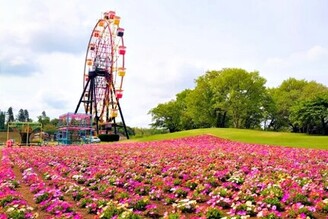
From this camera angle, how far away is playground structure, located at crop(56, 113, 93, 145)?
5804 centimetres

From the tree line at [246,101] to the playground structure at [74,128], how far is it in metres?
24.4

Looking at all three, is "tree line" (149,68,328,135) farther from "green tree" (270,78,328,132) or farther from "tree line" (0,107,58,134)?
"tree line" (0,107,58,134)

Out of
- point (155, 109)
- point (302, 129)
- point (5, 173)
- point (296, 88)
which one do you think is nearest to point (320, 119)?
point (302, 129)

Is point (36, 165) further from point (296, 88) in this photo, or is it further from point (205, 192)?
point (296, 88)

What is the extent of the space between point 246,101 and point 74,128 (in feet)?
99.4

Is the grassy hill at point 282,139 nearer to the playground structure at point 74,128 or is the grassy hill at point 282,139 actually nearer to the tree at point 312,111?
the tree at point 312,111

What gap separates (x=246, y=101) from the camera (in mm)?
68812

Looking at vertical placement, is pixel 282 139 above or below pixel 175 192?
above

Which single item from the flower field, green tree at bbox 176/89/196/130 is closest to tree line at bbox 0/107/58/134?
green tree at bbox 176/89/196/130

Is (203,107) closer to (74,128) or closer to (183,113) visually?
(183,113)

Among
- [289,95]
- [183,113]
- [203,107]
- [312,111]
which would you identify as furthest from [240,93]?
[183,113]

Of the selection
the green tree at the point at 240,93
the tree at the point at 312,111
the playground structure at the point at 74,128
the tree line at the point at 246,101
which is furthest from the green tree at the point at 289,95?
the playground structure at the point at 74,128

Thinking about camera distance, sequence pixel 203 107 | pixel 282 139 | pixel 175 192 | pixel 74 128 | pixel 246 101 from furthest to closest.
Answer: pixel 203 107
pixel 246 101
pixel 74 128
pixel 282 139
pixel 175 192

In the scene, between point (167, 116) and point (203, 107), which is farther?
point (167, 116)
